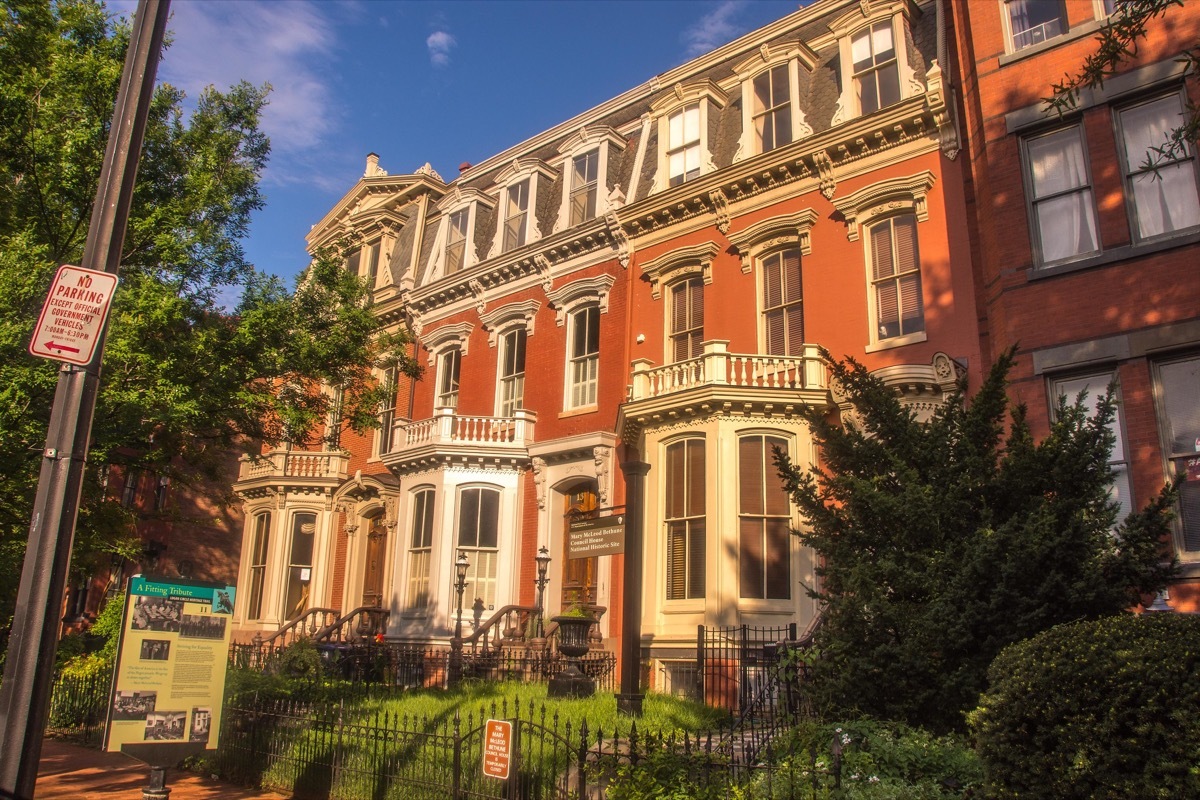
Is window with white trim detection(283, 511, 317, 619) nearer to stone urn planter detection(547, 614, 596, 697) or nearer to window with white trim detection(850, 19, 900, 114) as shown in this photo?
stone urn planter detection(547, 614, 596, 697)

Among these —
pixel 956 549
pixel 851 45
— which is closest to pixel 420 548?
pixel 851 45

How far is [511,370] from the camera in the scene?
2212 cm

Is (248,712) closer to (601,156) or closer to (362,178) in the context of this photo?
(601,156)

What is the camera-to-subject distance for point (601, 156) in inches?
837

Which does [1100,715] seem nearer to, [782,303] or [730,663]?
[730,663]

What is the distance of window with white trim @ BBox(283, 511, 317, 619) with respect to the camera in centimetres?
2450

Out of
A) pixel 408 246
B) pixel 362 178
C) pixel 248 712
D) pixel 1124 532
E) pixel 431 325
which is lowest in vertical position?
pixel 248 712

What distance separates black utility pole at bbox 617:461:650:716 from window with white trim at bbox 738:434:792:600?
191 inches

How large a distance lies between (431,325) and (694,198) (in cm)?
904

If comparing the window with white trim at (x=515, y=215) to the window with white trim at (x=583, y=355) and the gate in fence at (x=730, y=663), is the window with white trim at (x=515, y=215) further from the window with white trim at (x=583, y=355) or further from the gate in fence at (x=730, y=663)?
the gate in fence at (x=730, y=663)

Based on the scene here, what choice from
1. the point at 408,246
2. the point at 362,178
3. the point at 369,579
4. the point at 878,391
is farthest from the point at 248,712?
the point at 362,178

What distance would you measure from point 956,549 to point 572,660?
773 centimetres

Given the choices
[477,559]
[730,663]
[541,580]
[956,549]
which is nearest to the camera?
[956,549]

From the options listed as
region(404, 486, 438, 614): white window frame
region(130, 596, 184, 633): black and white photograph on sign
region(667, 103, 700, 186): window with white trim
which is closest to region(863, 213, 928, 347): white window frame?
region(667, 103, 700, 186): window with white trim
